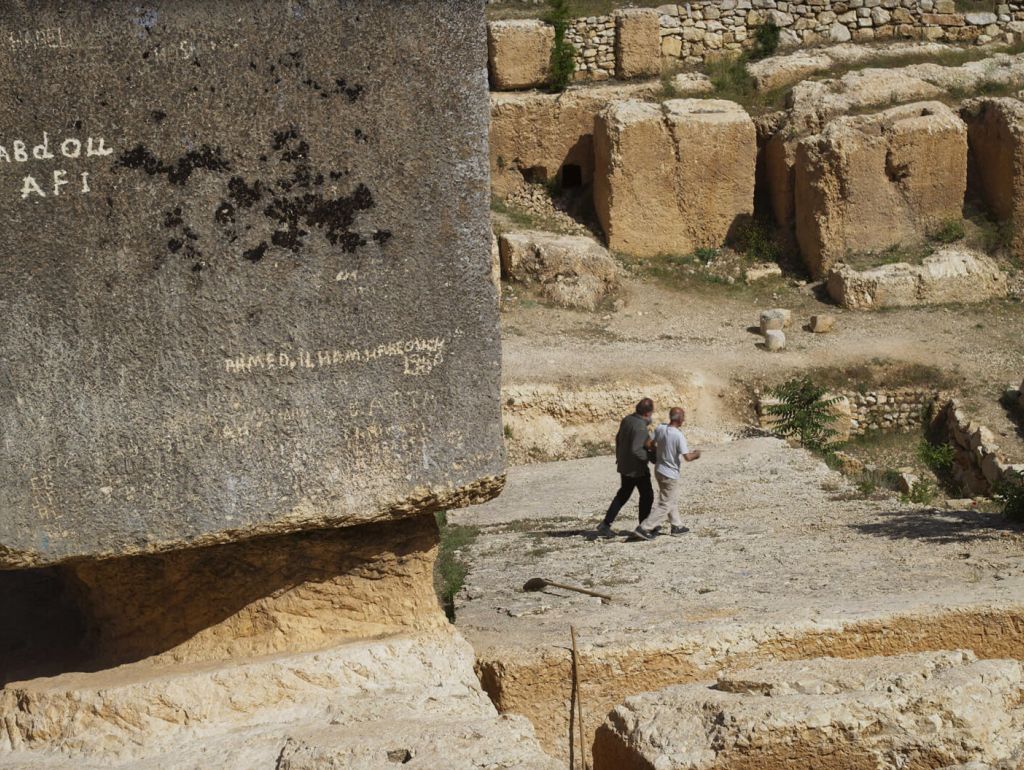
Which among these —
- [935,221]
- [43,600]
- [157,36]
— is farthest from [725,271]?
[157,36]

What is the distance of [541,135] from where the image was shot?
20125 millimetres

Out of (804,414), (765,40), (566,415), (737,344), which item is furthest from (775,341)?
(765,40)

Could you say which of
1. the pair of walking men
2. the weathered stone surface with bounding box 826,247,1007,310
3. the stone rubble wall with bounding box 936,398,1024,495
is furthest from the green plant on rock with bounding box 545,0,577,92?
the pair of walking men

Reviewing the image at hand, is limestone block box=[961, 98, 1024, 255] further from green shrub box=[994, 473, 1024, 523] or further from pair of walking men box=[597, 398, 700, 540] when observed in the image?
pair of walking men box=[597, 398, 700, 540]

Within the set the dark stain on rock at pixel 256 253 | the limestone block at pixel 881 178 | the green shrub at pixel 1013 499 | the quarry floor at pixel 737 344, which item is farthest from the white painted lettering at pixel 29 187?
the limestone block at pixel 881 178

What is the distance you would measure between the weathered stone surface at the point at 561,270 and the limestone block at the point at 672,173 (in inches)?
57.0

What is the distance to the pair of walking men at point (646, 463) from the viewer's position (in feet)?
29.5

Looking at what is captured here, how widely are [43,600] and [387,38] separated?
3.67 m

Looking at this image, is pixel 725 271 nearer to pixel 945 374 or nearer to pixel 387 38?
pixel 945 374

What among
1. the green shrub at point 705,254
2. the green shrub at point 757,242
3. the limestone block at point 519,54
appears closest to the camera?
the green shrub at point 705,254

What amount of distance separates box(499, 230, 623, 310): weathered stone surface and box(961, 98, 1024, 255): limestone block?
5.92m

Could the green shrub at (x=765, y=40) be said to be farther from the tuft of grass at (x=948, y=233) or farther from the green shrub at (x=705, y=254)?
the tuft of grass at (x=948, y=233)

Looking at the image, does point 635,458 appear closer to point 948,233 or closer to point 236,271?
point 236,271

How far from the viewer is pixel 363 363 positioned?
4930 millimetres
